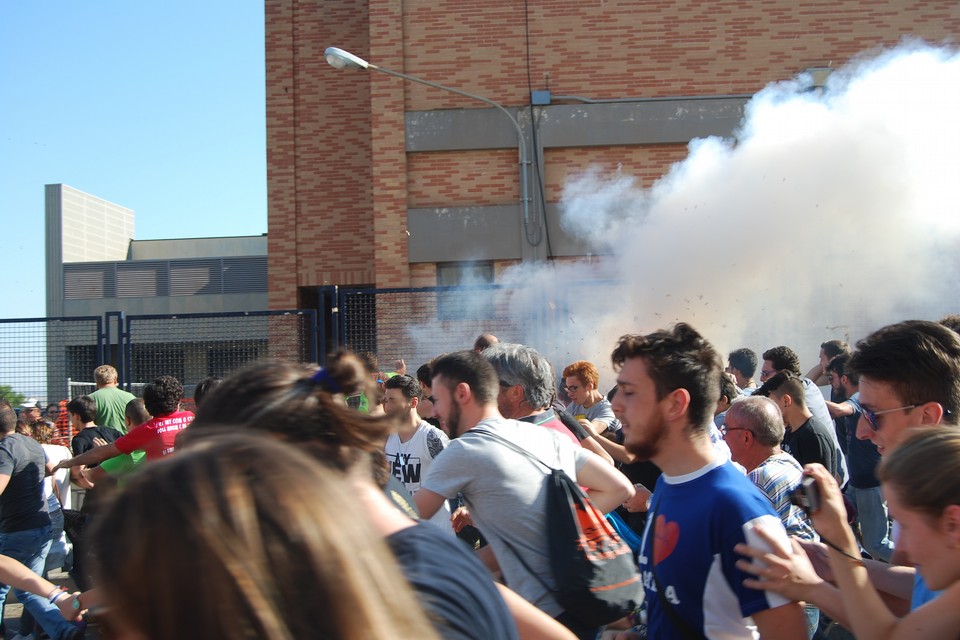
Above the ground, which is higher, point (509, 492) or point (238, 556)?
point (238, 556)

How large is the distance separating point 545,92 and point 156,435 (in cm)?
1267

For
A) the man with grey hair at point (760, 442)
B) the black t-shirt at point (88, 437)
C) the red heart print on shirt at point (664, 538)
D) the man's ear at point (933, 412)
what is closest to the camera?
the red heart print on shirt at point (664, 538)

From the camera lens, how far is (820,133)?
15750mm

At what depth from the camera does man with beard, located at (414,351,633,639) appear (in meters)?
3.08

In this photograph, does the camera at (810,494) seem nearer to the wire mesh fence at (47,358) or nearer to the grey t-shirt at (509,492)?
the grey t-shirt at (509,492)

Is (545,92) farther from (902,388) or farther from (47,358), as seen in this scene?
(902,388)

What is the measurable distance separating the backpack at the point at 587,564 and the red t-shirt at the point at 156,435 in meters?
3.26

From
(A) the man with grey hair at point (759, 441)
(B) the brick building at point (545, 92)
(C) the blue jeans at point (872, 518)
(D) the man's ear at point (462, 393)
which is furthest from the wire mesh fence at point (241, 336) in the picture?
(D) the man's ear at point (462, 393)

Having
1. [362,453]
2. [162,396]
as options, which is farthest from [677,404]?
[162,396]

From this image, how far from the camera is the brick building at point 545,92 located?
16.8 m

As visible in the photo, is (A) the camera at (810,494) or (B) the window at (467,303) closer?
(A) the camera at (810,494)

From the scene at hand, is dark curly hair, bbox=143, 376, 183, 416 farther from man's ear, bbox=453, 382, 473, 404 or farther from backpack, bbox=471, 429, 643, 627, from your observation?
backpack, bbox=471, 429, 643, 627

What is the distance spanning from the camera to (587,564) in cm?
297

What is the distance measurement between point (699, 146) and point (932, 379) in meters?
14.5
